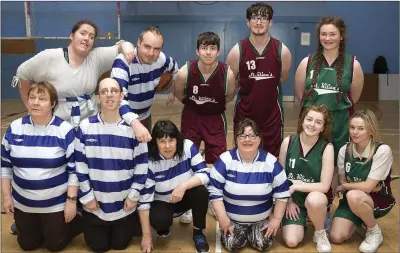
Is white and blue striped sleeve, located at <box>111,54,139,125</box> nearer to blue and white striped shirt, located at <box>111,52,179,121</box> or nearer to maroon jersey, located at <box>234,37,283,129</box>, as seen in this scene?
blue and white striped shirt, located at <box>111,52,179,121</box>

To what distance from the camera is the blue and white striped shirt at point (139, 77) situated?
10.8ft

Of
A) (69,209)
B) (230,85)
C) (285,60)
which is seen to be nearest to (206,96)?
(230,85)

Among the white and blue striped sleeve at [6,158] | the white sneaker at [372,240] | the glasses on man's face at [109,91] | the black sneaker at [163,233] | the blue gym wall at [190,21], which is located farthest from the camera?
the blue gym wall at [190,21]

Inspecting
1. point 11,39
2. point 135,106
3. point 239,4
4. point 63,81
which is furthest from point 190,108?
point 11,39

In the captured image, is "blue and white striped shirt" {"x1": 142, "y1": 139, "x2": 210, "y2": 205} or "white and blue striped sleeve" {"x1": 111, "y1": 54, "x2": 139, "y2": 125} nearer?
"blue and white striped shirt" {"x1": 142, "y1": 139, "x2": 210, "y2": 205}

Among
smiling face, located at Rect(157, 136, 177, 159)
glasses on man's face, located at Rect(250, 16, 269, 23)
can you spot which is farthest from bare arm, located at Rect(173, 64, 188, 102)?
smiling face, located at Rect(157, 136, 177, 159)

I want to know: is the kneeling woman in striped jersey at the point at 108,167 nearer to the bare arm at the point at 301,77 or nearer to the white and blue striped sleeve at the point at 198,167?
the white and blue striped sleeve at the point at 198,167

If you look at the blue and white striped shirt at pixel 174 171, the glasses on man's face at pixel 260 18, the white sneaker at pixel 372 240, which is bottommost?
the white sneaker at pixel 372 240

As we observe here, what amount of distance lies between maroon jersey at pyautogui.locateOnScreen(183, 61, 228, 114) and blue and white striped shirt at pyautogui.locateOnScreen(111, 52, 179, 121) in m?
0.17

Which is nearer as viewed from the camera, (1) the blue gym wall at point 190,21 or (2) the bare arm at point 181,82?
(2) the bare arm at point 181,82

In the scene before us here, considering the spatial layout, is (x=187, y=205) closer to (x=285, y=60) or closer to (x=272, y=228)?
(x=272, y=228)

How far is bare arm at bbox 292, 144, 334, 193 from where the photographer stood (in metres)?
3.14

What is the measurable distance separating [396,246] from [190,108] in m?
1.93

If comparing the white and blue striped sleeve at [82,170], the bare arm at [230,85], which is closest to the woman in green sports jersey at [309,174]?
the bare arm at [230,85]
